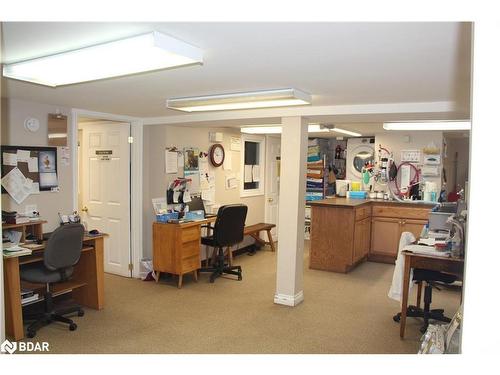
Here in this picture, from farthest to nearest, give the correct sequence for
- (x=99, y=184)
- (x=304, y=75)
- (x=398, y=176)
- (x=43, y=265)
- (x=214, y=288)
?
(x=398, y=176) < (x=99, y=184) < (x=214, y=288) < (x=43, y=265) < (x=304, y=75)

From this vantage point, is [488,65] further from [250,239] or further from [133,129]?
[250,239]

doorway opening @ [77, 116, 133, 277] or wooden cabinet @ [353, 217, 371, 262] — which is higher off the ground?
doorway opening @ [77, 116, 133, 277]

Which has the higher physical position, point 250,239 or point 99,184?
point 99,184

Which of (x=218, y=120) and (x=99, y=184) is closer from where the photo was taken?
(x=218, y=120)

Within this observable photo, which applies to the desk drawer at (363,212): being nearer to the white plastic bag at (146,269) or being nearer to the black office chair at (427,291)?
the black office chair at (427,291)

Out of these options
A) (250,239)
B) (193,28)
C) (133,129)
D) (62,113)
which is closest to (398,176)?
(250,239)

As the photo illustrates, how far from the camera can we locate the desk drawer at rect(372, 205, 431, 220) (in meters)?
6.06

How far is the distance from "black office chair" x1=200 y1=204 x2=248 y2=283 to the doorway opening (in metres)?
1.09

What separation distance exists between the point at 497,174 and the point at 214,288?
13.8ft

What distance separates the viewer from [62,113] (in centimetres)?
424

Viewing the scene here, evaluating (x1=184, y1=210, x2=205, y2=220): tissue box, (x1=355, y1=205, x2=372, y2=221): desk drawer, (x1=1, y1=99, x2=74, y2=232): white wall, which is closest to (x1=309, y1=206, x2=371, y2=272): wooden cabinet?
(x1=355, y1=205, x2=372, y2=221): desk drawer

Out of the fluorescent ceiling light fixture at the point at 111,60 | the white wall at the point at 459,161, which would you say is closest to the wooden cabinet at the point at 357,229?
the white wall at the point at 459,161

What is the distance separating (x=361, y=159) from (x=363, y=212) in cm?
Result: 177

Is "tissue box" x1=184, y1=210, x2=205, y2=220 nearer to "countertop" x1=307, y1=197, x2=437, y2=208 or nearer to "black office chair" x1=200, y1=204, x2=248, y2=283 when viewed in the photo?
"black office chair" x1=200, y1=204, x2=248, y2=283
